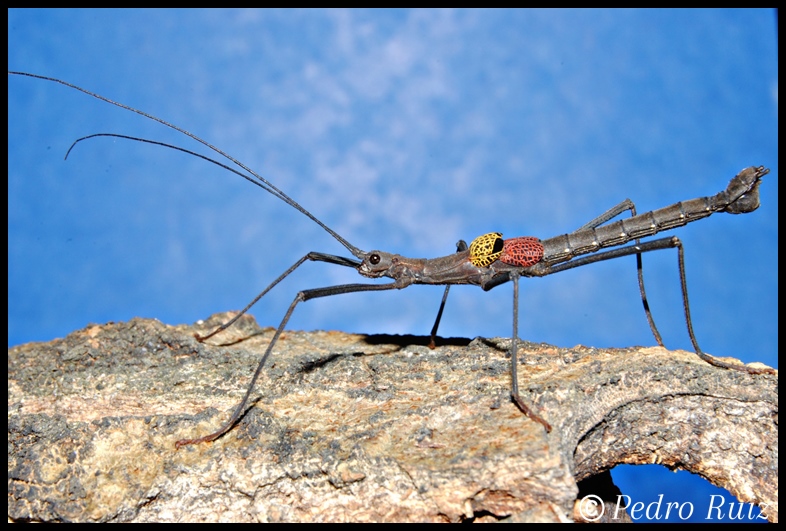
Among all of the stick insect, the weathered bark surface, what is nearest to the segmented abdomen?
the stick insect

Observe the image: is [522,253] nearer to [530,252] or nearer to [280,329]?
[530,252]

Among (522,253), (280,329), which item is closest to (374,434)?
(280,329)

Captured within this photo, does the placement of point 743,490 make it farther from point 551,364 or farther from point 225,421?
point 225,421

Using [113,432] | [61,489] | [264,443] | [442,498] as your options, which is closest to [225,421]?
[264,443]

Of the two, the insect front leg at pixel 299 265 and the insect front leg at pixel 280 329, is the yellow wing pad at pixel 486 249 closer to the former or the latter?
the insect front leg at pixel 280 329

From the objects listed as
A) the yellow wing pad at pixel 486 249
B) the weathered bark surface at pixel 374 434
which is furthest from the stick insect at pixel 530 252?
the weathered bark surface at pixel 374 434

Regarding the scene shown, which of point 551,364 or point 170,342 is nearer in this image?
point 551,364
